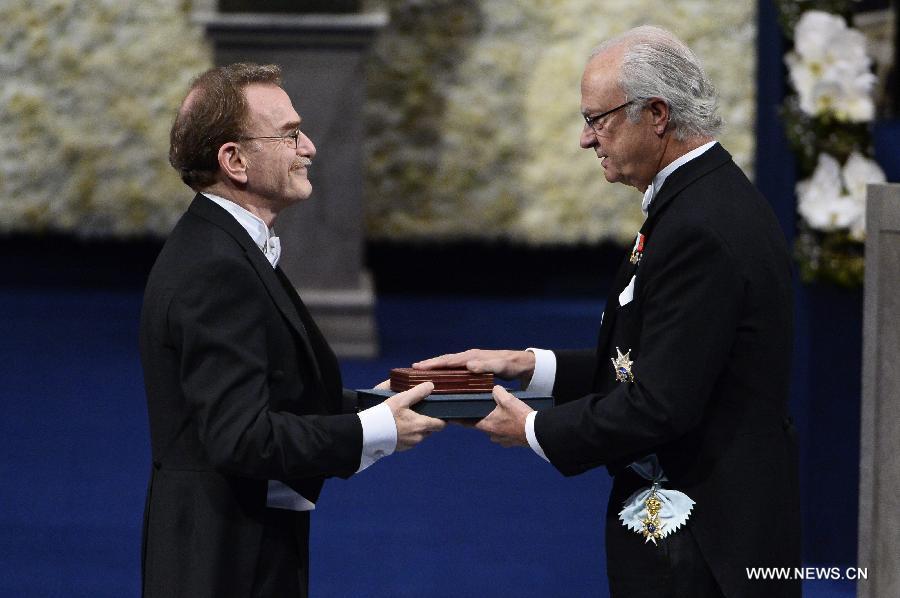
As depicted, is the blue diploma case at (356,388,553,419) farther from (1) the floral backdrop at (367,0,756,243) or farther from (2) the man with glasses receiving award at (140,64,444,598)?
(1) the floral backdrop at (367,0,756,243)

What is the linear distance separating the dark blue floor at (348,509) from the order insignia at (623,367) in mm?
1885

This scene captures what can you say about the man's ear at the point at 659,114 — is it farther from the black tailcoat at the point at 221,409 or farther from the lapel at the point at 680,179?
the black tailcoat at the point at 221,409

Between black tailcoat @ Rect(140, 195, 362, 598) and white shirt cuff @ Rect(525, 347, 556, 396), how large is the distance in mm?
666

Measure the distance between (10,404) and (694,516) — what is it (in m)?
4.75

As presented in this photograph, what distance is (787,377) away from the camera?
2432 mm

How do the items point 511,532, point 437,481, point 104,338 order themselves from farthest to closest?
point 104,338 → point 437,481 → point 511,532

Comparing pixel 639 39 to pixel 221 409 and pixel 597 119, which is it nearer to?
pixel 597 119

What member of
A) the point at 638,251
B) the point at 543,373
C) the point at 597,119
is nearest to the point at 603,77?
the point at 597,119

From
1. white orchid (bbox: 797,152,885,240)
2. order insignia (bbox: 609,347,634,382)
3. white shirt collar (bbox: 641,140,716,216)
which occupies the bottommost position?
order insignia (bbox: 609,347,634,382)

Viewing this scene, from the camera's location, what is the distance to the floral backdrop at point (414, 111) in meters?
9.86

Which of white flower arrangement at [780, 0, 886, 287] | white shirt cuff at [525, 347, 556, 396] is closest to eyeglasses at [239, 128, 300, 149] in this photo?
white shirt cuff at [525, 347, 556, 396]

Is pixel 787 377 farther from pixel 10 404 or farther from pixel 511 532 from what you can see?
pixel 10 404

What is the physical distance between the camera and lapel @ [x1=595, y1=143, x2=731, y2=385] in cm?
244

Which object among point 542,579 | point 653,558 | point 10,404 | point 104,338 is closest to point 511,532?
point 542,579
